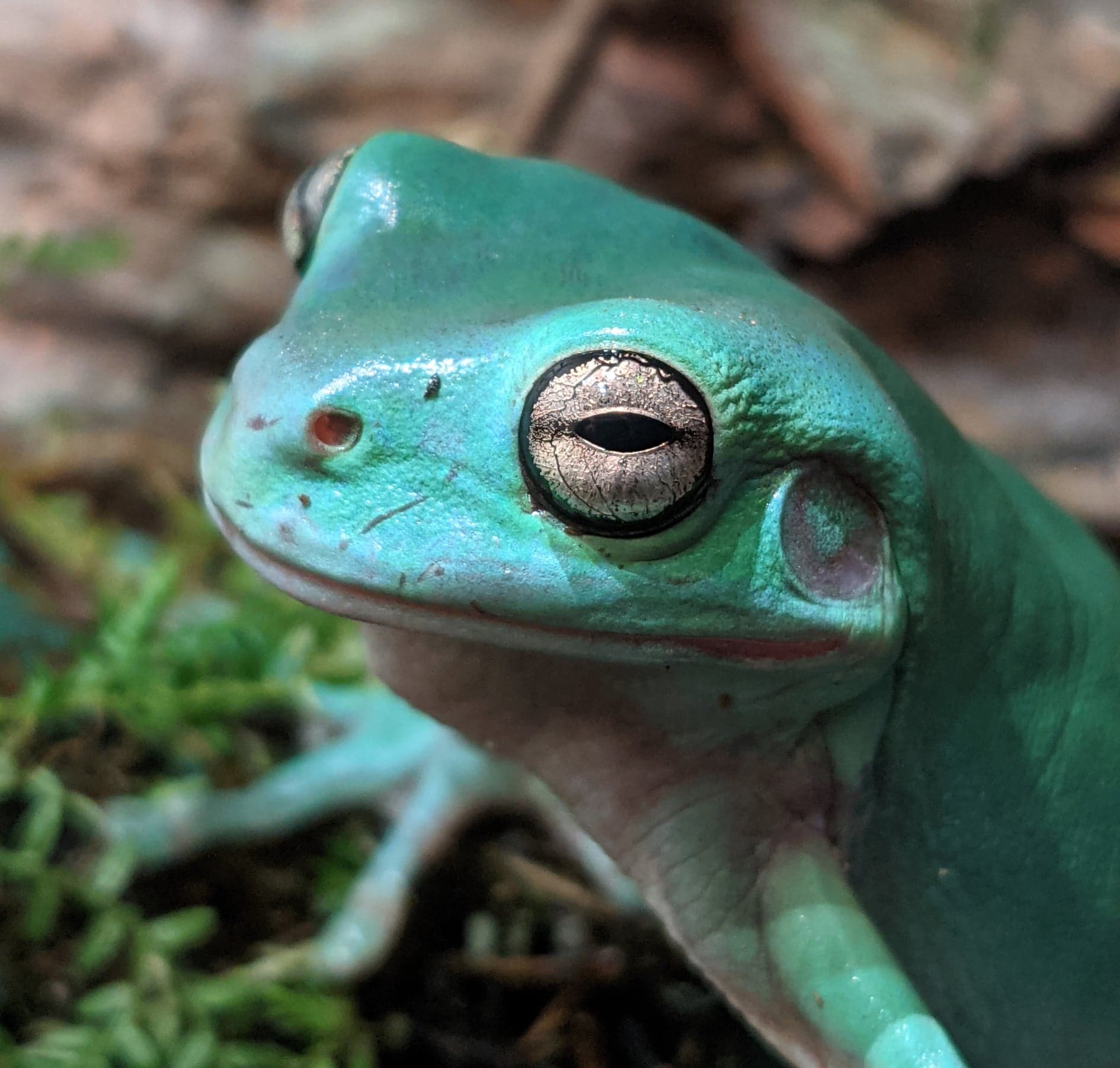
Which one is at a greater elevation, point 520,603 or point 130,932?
point 520,603

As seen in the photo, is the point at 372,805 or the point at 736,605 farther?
the point at 372,805

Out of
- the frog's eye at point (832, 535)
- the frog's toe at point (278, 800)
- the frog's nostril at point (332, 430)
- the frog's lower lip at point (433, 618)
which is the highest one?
the frog's eye at point (832, 535)

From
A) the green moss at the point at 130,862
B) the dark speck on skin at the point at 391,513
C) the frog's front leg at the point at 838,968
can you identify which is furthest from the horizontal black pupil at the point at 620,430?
the green moss at the point at 130,862

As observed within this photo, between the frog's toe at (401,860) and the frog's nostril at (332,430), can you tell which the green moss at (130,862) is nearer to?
the frog's toe at (401,860)

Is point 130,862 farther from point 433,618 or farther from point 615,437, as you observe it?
point 615,437

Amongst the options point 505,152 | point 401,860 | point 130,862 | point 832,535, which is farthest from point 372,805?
point 505,152

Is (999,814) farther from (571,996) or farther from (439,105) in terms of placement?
(439,105)

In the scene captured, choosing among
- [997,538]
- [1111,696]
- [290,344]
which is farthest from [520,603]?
[1111,696]
